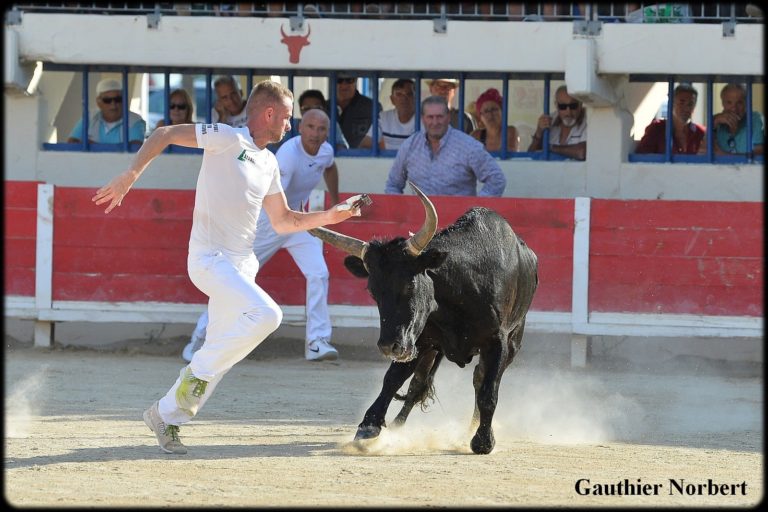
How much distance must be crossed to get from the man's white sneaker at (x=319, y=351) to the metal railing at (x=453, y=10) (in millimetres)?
2780

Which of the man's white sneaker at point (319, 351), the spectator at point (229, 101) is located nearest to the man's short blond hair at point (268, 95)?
the man's white sneaker at point (319, 351)

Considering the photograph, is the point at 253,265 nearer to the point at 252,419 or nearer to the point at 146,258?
the point at 252,419

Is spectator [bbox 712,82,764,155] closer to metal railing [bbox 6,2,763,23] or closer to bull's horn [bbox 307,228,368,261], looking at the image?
metal railing [bbox 6,2,763,23]

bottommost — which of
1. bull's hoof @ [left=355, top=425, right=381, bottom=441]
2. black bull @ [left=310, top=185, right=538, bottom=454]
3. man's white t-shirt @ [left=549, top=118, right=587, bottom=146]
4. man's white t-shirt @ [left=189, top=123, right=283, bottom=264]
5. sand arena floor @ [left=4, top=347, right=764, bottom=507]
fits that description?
sand arena floor @ [left=4, top=347, right=764, bottom=507]

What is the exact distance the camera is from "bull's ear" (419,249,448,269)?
230 inches

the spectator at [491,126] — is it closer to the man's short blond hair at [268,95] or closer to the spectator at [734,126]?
the spectator at [734,126]

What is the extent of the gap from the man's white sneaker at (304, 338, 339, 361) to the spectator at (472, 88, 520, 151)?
2269mm

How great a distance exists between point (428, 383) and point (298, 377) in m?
2.36

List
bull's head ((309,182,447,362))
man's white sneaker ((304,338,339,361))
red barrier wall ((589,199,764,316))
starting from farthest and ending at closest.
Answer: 1. red barrier wall ((589,199,764,316))
2. man's white sneaker ((304,338,339,361))
3. bull's head ((309,182,447,362))

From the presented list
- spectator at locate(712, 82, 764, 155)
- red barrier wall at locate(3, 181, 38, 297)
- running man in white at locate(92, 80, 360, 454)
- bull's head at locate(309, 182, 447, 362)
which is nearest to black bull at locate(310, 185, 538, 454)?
bull's head at locate(309, 182, 447, 362)

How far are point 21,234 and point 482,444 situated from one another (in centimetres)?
530

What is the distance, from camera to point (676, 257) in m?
9.75

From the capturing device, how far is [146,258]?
10164 millimetres

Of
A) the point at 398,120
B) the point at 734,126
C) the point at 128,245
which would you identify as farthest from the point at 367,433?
the point at 734,126
